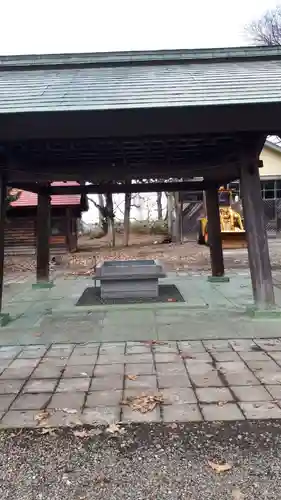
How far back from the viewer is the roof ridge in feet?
20.1

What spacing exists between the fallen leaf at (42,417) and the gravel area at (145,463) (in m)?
0.10

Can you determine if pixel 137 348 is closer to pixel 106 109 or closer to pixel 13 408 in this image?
pixel 13 408

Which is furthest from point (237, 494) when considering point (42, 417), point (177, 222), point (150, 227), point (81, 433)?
point (150, 227)

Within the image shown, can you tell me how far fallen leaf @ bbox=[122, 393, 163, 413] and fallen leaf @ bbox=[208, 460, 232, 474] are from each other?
0.68 meters

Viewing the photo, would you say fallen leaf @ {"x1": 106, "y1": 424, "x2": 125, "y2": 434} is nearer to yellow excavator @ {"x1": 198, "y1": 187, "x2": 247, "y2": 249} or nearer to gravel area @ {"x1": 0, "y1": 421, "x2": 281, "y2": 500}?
gravel area @ {"x1": 0, "y1": 421, "x2": 281, "y2": 500}

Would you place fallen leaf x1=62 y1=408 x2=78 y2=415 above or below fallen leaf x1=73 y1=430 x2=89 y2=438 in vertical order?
above

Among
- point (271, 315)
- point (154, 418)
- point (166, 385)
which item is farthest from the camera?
point (271, 315)

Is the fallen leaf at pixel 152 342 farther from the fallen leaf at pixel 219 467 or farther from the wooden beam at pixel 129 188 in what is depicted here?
the wooden beam at pixel 129 188

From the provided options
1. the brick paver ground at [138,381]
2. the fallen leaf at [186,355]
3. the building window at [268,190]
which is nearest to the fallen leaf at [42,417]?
the brick paver ground at [138,381]

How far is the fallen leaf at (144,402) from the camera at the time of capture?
9.48 ft

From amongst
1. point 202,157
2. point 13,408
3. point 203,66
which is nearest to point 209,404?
point 13,408

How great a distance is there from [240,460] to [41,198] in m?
6.97

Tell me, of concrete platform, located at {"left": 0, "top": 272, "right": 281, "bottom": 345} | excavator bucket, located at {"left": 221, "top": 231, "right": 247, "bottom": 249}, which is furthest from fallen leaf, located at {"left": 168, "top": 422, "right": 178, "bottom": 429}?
excavator bucket, located at {"left": 221, "top": 231, "right": 247, "bottom": 249}

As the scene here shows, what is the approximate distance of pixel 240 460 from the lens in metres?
2.29
